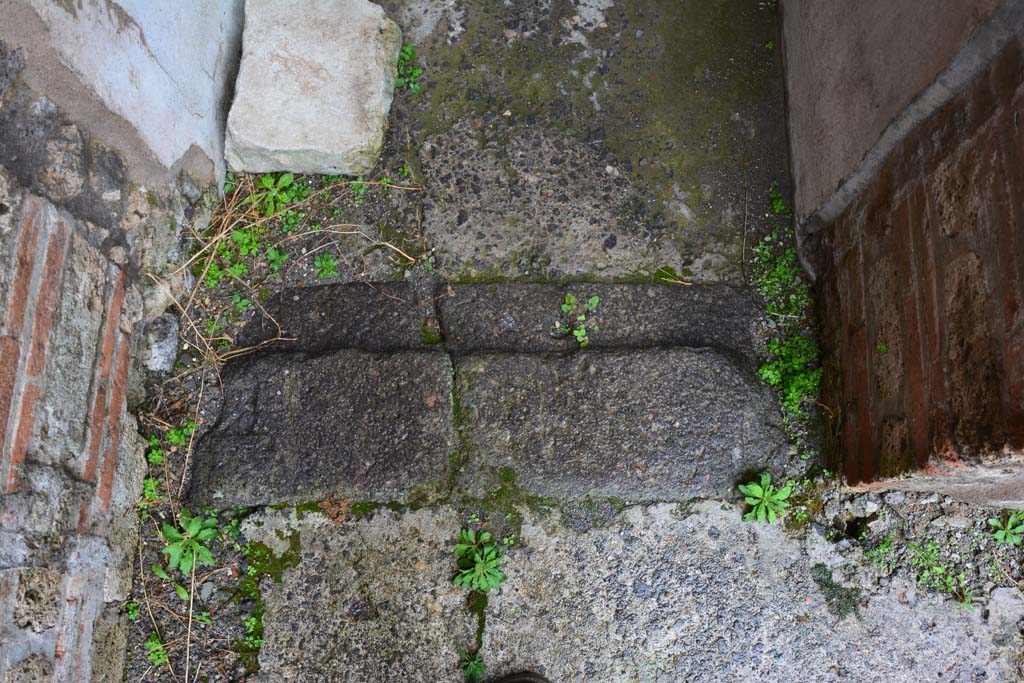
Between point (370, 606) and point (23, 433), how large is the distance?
43.0 inches

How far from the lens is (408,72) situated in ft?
8.51

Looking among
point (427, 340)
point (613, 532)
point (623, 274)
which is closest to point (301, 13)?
point (427, 340)

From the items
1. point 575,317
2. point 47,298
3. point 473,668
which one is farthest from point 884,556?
point 47,298

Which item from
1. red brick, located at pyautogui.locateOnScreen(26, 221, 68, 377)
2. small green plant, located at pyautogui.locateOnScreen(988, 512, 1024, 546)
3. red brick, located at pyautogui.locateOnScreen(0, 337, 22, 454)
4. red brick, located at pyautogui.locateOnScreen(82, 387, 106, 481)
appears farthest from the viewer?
small green plant, located at pyautogui.locateOnScreen(988, 512, 1024, 546)

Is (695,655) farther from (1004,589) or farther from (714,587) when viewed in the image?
(1004,589)

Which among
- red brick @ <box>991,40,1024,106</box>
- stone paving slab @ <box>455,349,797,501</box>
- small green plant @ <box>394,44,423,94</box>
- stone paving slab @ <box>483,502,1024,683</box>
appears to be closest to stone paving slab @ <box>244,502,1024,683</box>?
stone paving slab @ <box>483,502,1024,683</box>

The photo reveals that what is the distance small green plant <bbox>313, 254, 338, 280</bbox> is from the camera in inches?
95.3

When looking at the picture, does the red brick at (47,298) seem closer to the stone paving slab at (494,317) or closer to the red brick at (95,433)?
the red brick at (95,433)

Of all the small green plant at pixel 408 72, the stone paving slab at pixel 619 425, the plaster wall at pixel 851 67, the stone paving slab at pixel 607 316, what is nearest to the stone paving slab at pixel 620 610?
the stone paving slab at pixel 619 425

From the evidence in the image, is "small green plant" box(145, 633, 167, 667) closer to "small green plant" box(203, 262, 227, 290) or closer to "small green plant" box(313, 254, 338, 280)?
"small green plant" box(203, 262, 227, 290)

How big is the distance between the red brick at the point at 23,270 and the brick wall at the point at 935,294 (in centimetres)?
228

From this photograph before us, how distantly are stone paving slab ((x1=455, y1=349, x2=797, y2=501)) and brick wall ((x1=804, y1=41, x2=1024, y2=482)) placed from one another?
31 centimetres

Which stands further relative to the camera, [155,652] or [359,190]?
[359,190]

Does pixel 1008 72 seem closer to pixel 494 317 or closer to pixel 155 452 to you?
pixel 494 317
